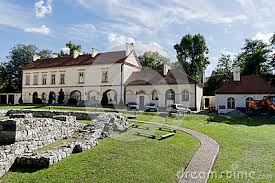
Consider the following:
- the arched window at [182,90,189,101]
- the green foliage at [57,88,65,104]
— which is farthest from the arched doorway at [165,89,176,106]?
the green foliage at [57,88,65,104]

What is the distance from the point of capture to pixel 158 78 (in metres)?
41.6

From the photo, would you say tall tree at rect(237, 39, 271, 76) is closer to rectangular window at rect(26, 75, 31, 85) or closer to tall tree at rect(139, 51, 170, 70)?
tall tree at rect(139, 51, 170, 70)

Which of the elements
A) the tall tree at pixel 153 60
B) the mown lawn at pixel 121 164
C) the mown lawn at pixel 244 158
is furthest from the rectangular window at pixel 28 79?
the mown lawn at pixel 244 158

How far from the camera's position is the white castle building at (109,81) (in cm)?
3978

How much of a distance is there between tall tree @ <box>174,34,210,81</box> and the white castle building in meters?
14.3

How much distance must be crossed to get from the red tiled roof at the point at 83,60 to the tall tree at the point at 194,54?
57.5 ft

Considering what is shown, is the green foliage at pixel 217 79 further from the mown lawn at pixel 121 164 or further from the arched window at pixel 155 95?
the mown lawn at pixel 121 164

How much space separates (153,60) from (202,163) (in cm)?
4955

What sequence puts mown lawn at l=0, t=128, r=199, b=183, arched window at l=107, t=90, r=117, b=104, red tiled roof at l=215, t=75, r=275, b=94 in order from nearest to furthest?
mown lawn at l=0, t=128, r=199, b=183, red tiled roof at l=215, t=75, r=275, b=94, arched window at l=107, t=90, r=117, b=104

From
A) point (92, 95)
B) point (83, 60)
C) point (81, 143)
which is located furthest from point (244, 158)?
point (83, 60)

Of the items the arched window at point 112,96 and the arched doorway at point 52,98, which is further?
the arched doorway at point 52,98

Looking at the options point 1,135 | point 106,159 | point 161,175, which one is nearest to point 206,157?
point 161,175

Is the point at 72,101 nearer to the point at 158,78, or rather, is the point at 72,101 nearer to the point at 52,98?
the point at 52,98

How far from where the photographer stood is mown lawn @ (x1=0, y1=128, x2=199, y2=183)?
9898 mm
